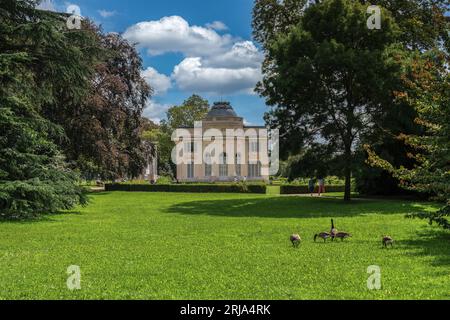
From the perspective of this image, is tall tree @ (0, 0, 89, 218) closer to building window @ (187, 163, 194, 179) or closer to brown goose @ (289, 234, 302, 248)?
brown goose @ (289, 234, 302, 248)

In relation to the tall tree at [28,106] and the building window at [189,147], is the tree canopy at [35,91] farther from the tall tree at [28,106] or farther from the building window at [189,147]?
the building window at [189,147]

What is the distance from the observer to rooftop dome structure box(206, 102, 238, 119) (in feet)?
221

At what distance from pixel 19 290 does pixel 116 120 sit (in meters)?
30.6

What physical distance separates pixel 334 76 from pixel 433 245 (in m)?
15.6

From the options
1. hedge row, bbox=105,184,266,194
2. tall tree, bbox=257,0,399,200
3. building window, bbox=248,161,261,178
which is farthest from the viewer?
building window, bbox=248,161,261,178

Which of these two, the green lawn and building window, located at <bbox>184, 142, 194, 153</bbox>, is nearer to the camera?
the green lawn

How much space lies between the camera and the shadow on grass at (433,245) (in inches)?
355

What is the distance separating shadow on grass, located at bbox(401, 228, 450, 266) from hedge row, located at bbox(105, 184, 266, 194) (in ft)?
82.7

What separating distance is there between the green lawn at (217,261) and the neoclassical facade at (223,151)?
50321 millimetres

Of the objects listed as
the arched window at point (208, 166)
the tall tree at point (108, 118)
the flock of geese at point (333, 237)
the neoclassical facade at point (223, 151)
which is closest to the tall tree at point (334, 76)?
the tall tree at point (108, 118)

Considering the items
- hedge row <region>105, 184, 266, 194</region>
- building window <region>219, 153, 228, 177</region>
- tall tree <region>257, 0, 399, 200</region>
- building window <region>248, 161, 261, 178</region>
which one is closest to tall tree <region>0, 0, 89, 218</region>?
tall tree <region>257, 0, 399, 200</region>

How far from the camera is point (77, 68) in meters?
17.7

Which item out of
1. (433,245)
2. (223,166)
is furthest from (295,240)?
(223,166)

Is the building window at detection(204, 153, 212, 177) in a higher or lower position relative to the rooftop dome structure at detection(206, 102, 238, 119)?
lower
